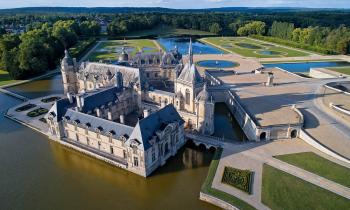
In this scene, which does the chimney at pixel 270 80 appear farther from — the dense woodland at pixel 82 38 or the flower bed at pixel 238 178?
the dense woodland at pixel 82 38

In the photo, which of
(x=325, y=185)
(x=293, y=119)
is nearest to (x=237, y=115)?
(x=293, y=119)

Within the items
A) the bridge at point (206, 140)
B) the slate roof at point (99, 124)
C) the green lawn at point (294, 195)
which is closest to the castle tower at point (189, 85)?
the bridge at point (206, 140)

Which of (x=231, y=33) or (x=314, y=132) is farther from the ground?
(x=231, y=33)

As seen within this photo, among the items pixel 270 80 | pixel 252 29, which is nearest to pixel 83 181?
pixel 270 80

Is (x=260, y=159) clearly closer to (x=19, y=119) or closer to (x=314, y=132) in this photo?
(x=314, y=132)

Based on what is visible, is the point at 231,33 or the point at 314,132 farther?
the point at 231,33

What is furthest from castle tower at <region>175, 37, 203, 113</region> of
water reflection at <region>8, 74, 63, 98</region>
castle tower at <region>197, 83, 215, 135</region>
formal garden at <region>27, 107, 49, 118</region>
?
water reflection at <region>8, 74, 63, 98</region>

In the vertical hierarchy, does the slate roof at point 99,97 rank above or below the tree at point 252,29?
below
